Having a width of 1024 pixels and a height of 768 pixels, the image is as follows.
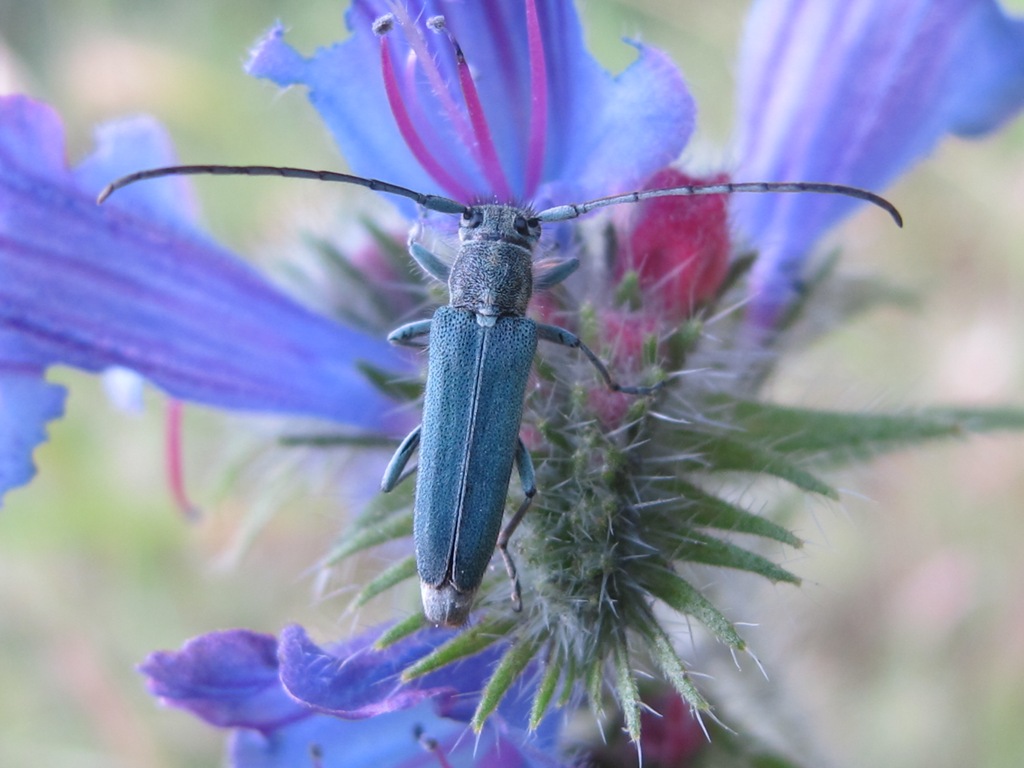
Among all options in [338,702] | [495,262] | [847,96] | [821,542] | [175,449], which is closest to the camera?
[338,702]

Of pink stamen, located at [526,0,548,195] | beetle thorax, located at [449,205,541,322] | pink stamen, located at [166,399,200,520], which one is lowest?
pink stamen, located at [166,399,200,520]

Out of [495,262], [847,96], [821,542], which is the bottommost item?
[495,262]

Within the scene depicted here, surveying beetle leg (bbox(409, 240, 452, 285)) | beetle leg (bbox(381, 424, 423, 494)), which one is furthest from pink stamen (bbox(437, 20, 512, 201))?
beetle leg (bbox(381, 424, 423, 494))

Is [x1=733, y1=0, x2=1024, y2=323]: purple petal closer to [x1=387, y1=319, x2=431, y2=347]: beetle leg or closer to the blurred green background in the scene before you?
[x1=387, y1=319, x2=431, y2=347]: beetle leg

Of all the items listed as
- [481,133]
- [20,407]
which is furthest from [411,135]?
[20,407]

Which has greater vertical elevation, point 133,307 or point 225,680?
point 133,307

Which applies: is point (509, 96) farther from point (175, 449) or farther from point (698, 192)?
point (175, 449)
